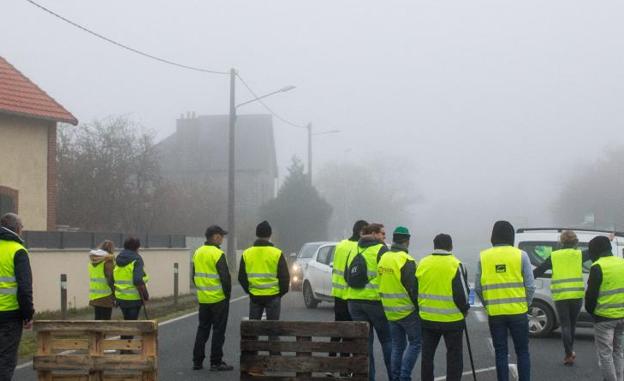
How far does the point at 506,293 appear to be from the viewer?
9.28m

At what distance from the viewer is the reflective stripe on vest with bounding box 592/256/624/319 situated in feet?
32.8

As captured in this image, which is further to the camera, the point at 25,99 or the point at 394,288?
the point at 25,99

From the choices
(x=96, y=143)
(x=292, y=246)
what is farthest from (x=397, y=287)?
(x=292, y=246)

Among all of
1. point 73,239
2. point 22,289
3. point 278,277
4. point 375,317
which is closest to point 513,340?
point 375,317

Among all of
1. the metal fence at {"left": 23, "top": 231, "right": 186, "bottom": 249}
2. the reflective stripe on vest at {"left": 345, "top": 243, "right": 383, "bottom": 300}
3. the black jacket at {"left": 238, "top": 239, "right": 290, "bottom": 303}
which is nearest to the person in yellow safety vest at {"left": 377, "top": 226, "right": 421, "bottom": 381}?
the reflective stripe on vest at {"left": 345, "top": 243, "right": 383, "bottom": 300}

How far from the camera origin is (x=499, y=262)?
9320mm

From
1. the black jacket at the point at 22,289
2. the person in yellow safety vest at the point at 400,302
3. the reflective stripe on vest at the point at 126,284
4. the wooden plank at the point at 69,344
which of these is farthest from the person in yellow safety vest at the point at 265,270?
the black jacket at the point at 22,289

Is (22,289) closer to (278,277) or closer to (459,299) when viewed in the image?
(278,277)

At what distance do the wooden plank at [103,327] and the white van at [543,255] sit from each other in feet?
28.5

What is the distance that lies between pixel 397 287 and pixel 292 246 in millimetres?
49798

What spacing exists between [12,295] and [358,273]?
3750 mm

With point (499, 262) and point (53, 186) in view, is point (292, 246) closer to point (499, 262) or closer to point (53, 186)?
point (53, 186)

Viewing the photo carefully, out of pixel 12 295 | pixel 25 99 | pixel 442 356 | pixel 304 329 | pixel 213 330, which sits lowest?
pixel 442 356

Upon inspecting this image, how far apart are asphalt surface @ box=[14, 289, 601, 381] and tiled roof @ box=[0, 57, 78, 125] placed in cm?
929
